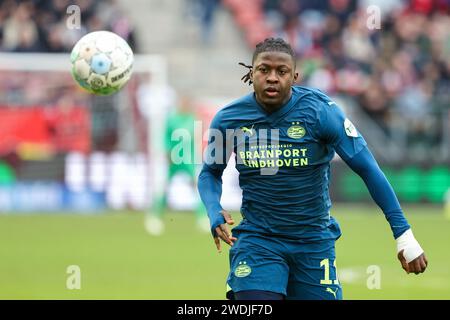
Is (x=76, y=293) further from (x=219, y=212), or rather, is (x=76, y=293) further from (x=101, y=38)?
(x=219, y=212)

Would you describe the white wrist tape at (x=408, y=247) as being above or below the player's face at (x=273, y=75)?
below

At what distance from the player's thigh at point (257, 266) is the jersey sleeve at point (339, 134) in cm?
72

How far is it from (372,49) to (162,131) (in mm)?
6981

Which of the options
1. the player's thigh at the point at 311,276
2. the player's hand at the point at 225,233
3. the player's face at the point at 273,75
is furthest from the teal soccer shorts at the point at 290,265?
the player's face at the point at 273,75

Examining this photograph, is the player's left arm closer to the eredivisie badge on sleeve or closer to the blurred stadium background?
the eredivisie badge on sleeve

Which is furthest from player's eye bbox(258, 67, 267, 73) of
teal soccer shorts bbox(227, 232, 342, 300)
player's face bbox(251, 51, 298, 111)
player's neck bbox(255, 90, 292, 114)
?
teal soccer shorts bbox(227, 232, 342, 300)

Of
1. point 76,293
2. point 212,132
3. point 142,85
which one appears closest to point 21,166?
point 142,85

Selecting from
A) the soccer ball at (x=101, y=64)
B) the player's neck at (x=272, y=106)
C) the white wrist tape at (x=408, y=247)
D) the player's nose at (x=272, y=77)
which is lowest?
the white wrist tape at (x=408, y=247)

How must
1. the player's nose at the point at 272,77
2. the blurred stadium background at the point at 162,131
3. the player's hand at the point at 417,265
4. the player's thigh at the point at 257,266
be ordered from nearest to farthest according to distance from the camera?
the player's hand at the point at 417,265, the player's thigh at the point at 257,266, the player's nose at the point at 272,77, the blurred stadium background at the point at 162,131

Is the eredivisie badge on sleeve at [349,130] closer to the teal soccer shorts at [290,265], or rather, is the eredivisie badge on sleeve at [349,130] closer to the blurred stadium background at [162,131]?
the teal soccer shorts at [290,265]

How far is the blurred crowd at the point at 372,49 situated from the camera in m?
21.7

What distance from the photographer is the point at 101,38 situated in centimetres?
839

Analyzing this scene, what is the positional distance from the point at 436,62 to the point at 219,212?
17.3 metres

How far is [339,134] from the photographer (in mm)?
6453
